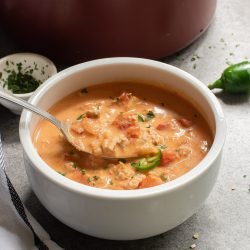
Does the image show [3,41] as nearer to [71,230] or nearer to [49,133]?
[49,133]

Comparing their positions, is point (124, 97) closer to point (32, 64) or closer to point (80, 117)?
point (80, 117)

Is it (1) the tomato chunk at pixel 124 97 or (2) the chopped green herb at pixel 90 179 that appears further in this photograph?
(1) the tomato chunk at pixel 124 97

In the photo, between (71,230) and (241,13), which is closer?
(71,230)

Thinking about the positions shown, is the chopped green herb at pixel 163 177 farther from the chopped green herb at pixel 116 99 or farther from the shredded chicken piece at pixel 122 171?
the chopped green herb at pixel 116 99

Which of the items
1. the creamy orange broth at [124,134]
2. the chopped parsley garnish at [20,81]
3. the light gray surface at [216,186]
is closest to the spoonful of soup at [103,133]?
the creamy orange broth at [124,134]

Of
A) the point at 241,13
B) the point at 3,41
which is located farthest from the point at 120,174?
the point at 241,13

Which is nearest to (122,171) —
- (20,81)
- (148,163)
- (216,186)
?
(148,163)

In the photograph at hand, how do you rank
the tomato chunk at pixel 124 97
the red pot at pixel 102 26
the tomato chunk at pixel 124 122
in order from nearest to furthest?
1. the tomato chunk at pixel 124 122
2. the tomato chunk at pixel 124 97
3. the red pot at pixel 102 26
